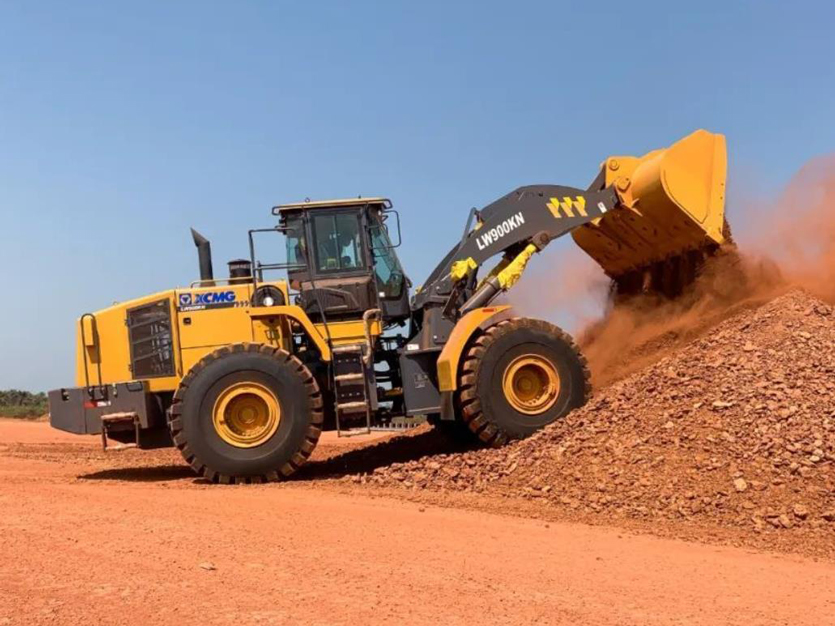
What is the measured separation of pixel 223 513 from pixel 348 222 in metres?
4.16

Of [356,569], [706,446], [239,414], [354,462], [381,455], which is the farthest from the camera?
[381,455]

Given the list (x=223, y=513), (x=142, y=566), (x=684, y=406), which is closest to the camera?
(x=142, y=566)

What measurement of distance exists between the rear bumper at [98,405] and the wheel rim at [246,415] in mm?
1139

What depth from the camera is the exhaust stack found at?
32.6 ft

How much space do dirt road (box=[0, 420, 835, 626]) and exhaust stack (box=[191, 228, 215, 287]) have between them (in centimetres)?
320

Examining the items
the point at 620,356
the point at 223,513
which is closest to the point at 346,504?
the point at 223,513

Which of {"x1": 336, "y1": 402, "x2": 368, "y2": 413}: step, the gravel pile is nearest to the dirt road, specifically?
the gravel pile

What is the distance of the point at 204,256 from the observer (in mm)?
10055

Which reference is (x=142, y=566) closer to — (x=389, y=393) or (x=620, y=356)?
(x=389, y=393)

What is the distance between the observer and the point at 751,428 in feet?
25.1

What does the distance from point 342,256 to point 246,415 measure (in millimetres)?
2144

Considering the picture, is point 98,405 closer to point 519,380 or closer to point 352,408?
point 352,408

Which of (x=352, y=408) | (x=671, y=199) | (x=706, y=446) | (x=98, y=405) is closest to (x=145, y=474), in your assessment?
(x=98, y=405)

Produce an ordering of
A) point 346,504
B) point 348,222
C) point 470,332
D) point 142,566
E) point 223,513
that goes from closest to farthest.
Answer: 1. point 142,566
2. point 223,513
3. point 346,504
4. point 470,332
5. point 348,222
